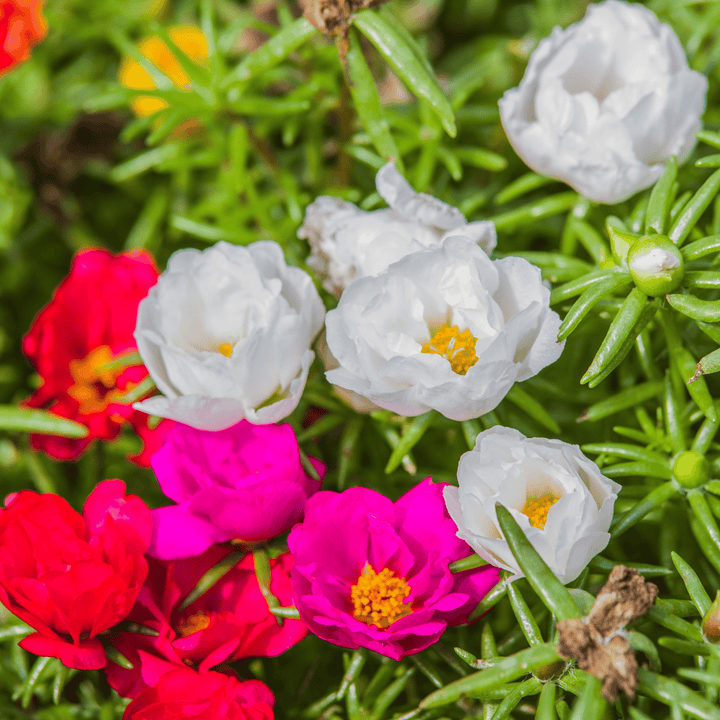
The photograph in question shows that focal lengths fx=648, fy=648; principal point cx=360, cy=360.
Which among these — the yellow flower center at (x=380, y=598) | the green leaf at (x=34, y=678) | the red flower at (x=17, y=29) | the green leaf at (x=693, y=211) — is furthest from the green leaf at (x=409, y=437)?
the red flower at (x=17, y=29)

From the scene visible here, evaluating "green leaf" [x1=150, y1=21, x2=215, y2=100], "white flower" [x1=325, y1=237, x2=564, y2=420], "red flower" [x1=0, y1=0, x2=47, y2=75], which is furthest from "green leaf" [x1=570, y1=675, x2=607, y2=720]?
"red flower" [x1=0, y1=0, x2=47, y2=75]

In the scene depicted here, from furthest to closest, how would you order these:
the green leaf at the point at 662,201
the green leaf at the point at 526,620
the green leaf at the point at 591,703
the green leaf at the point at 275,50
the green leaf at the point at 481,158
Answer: the green leaf at the point at 481,158 < the green leaf at the point at 275,50 < the green leaf at the point at 662,201 < the green leaf at the point at 526,620 < the green leaf at the point at 591,703

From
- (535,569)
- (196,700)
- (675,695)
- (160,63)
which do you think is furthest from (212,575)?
(160,63)

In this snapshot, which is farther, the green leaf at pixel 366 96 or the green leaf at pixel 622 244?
the green leaf at pixel 366 96

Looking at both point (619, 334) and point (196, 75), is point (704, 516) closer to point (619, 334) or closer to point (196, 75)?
point (619, 334)

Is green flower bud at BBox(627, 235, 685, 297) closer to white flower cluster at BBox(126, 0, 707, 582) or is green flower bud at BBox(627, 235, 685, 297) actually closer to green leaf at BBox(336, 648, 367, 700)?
white flower cluster at BBox(126, 0, 707, 582)

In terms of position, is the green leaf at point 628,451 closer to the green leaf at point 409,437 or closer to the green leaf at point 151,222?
the green leaf at point 409,437

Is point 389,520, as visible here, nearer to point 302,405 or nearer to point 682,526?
point 302,405
